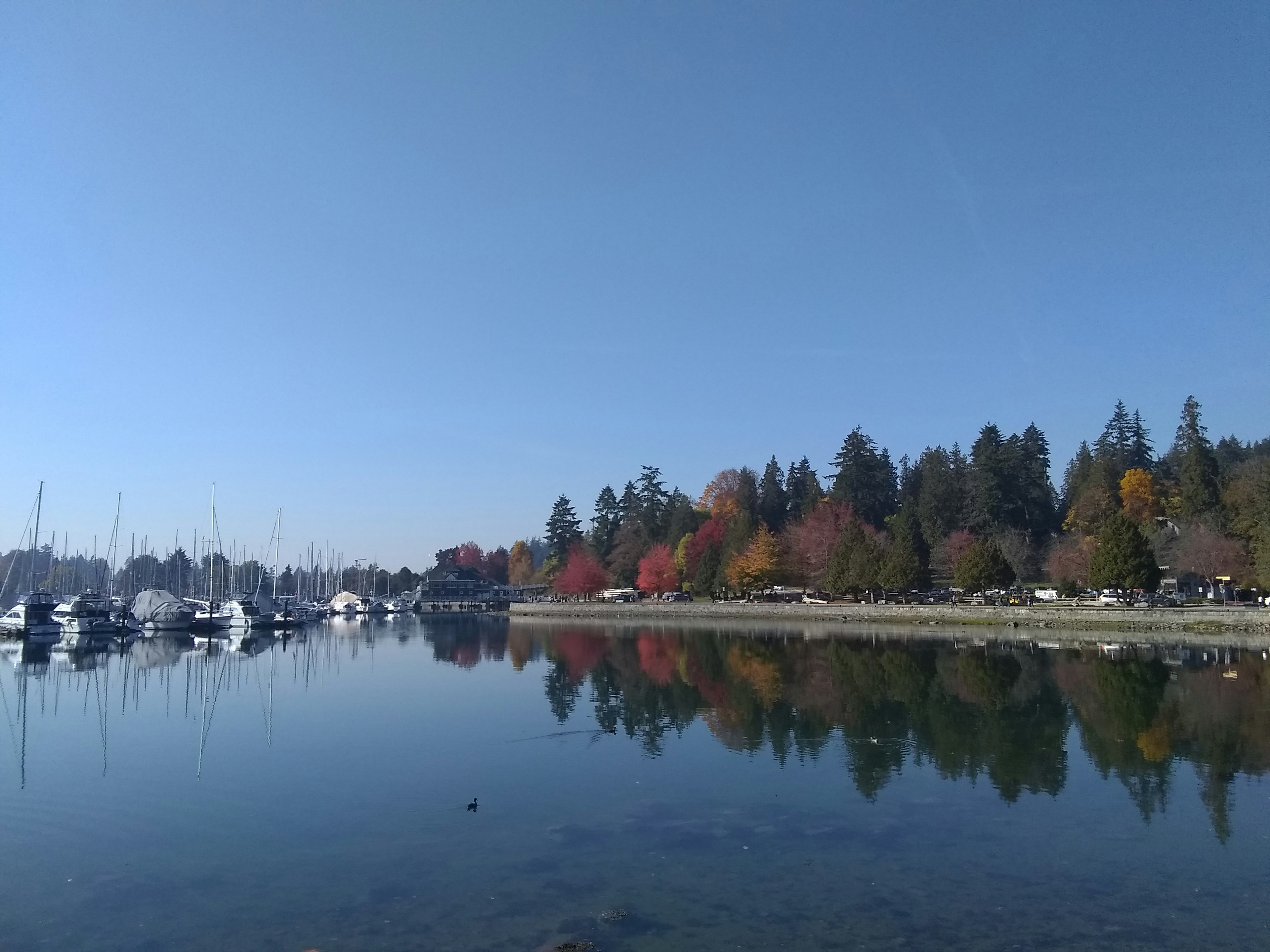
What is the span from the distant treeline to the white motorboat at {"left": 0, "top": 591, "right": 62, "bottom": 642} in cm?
5134

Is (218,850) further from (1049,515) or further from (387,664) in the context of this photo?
(1049,515)

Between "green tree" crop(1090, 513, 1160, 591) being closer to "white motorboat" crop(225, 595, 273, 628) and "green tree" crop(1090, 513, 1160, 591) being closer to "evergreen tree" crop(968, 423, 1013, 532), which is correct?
"evergreen tree" crop(968, 423, 1013, 532)

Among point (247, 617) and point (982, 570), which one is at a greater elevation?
point (982, 570)

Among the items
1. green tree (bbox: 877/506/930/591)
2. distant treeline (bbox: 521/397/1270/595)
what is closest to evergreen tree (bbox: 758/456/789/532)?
distant treeline (bbox: 521/397/1270/595)

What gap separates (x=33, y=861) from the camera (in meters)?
12.7

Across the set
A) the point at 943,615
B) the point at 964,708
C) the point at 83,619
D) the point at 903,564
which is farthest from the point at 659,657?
the point at 83,619

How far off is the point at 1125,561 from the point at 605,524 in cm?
7029

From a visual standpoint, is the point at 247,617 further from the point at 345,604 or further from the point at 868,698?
the point at 868,698

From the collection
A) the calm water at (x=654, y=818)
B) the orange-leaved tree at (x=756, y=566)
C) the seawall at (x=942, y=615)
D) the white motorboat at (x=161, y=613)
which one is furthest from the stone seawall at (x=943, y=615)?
the white motorboat at (x=161, y=613)

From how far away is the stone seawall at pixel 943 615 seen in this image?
43.3 meters

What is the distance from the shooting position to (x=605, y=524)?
113 meters

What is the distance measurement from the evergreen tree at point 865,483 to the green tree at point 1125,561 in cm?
3596

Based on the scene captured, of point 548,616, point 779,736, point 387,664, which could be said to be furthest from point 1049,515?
point 779,736

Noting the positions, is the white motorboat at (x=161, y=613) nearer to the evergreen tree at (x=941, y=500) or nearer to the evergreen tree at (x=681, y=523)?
the evergreen tree at (x=681, y=523)
